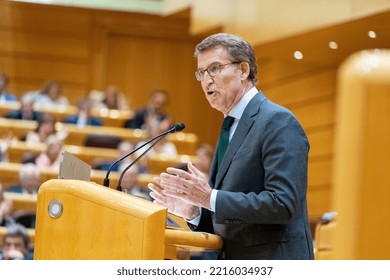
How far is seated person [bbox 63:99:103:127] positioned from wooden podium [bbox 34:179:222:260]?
573 centimetres

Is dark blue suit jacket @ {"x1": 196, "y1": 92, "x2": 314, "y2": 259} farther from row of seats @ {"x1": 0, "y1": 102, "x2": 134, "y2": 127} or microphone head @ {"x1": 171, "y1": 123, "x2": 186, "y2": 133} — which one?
row of seats @ {"x1": 0, "y1": 102, "x2": 134, "y2": 127}

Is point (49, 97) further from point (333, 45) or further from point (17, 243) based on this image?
point (17, 243)

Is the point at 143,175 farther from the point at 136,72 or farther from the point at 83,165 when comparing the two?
the point at 83,165

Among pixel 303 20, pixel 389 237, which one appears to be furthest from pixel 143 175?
pixel 389 237

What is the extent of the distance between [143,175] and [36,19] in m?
3.75

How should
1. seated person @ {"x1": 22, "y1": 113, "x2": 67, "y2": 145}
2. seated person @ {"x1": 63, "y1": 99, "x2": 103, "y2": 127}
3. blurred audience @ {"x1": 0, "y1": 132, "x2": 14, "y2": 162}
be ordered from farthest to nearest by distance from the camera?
seated person @ {"x1": 63, "y1": 99, "x2": 103, "y2": 127} → seated person @ {"x1": 22, "y1": 113, "x2": 67, "y2": 145} → blurred audience @ {"x1": 0, "y1": 132, "x2": 14, "y2": 162}

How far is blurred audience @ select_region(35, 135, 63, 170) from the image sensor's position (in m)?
6.38

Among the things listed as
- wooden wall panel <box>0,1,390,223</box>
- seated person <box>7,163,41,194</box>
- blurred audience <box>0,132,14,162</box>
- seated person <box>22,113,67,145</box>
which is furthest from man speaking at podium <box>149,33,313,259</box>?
wooden wall panel <box>0,1,390,223</box>

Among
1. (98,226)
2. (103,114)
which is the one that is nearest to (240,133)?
(98,226)

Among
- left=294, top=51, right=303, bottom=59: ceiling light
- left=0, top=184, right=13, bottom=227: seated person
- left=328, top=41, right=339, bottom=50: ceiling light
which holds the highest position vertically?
left=294, top=51, right=303, bottom=59: ceiling light

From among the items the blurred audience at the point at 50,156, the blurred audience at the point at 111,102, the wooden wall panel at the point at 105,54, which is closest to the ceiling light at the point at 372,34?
the blurred audience at the point at 50,156

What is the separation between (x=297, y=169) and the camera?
1.91m

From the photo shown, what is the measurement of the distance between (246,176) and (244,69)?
278 millimetres

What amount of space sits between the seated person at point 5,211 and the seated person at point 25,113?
232 cm
